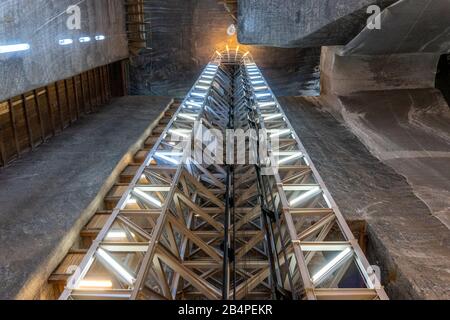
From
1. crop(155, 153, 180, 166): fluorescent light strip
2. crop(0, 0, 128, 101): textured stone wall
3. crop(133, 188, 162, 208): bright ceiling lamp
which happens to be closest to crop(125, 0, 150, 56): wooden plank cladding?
crop(0, 0, 128, 101): textured stone wall

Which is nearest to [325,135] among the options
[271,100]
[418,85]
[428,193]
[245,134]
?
[271,100]

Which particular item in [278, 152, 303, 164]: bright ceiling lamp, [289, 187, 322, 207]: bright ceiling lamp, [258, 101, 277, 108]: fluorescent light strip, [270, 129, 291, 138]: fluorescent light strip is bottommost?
[289, 187, 322, 207]: bright ceiling lamp

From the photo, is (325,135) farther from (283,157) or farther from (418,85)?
(418,85)

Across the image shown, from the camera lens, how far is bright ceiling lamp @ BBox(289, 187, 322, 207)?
18.4ft

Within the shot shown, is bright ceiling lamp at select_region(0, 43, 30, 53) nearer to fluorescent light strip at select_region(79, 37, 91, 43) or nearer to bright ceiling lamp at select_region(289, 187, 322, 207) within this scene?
fluorescent light strip at select_region(79, 37, 91, 43)

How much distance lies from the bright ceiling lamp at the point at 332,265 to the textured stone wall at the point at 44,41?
578 cm

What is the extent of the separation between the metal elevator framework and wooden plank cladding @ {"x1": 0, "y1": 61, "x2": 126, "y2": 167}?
4.38m

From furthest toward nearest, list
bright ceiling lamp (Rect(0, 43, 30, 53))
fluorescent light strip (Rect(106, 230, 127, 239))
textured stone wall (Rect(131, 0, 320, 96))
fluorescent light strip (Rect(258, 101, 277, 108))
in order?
textured stone wall (Rect(131, 0, 320, 96))
fluorescent light strip (Rect(258, 101, 277, 108))
bright ceiling lamp (Rect(0, 43, 30, 53))
fluorescent light strip (Rect(106, 230, 127, 239))

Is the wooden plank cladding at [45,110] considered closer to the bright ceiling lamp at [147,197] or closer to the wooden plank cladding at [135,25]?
the wooden plank cladding at [135,25]

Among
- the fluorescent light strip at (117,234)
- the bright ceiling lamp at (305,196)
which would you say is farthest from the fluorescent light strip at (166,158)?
the bright ceiling lamp at (305,196)
